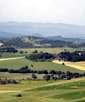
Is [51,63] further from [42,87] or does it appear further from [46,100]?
[46,100]

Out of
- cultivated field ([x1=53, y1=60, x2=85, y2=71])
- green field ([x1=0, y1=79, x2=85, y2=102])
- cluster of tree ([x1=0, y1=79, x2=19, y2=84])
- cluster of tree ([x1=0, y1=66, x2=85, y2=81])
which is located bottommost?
green field ([x1=0, y1=79, x2=85, y2=102])

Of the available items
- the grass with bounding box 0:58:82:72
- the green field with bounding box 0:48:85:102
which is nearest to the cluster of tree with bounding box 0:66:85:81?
the green field with bounding box 0:48:85:102

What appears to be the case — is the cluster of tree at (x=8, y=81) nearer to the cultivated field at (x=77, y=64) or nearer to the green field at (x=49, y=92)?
the green field at (x=49, y=92)

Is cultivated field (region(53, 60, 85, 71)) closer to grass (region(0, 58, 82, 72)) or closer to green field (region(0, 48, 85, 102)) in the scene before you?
grass (region(0, 58, 82, 72))

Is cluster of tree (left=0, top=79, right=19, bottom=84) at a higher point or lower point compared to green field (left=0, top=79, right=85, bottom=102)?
higher

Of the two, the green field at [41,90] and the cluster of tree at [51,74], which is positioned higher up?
the cluster of tree at [51,74]

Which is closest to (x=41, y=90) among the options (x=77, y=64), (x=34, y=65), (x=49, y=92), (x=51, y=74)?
(x=49, y=92)

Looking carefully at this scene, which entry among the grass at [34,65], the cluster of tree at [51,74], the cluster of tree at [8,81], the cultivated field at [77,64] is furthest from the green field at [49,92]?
the cultivated field at [77,64]

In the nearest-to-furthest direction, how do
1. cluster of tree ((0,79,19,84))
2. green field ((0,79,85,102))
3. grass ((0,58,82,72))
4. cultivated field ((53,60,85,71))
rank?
green field ((0,79,85,102)) < cluster of tree ((0,79,19,84)) < grass ((0,58,82,72)) < cultivated field ((53,60,85,71))

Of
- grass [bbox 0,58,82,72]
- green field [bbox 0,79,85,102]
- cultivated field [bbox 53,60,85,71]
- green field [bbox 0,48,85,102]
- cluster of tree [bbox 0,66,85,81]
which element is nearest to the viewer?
green field [bbox 0,79,85,102]

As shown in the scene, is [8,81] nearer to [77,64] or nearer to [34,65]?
[34,65]

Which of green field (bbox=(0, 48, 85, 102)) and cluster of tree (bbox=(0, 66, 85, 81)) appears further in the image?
cluster of tree (bbox=(0, 66, 85, 81))

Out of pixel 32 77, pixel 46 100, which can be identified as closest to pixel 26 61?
pixel 32 77
